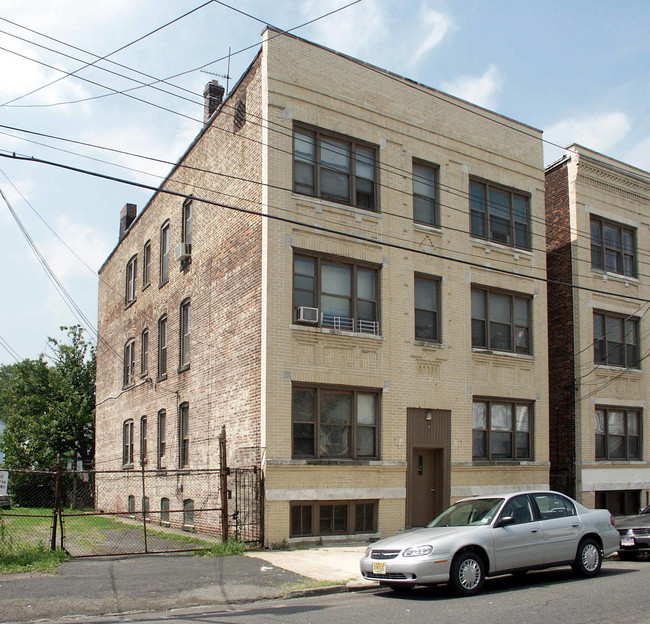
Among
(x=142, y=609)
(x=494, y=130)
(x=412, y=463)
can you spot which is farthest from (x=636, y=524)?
(x=494, y=130)

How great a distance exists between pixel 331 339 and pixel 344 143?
5003 mm

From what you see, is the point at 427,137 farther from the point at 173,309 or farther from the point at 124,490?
the point at 124,490

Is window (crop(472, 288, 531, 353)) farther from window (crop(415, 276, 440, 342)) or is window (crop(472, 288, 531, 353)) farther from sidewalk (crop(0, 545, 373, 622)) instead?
sidewalk (crop(0, 545, 373, 622))

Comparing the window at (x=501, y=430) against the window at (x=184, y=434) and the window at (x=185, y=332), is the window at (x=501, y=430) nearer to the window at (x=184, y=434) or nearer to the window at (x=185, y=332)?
the window at (x=184, y=434)

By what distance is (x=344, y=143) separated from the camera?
19.0 m

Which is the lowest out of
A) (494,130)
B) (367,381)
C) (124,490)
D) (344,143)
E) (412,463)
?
(124,490)

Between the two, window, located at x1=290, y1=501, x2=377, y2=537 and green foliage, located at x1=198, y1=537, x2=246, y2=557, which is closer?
green foliage, located at x1=198, y1=537, x2=246, y2=557

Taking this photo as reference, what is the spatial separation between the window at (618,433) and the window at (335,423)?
8.89 meters

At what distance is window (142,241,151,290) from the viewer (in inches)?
1067

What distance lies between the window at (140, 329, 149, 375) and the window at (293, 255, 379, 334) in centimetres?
1057

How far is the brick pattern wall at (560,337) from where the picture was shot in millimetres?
22891

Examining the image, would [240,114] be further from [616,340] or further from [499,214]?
[616,340]

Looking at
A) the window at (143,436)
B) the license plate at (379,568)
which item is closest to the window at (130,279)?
the window at (143,436)

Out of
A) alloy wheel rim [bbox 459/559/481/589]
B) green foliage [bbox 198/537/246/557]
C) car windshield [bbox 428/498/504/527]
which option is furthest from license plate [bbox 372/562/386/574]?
green foliage [bbox 198/537/246/557]
